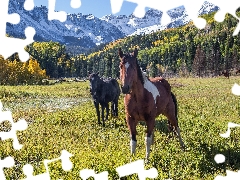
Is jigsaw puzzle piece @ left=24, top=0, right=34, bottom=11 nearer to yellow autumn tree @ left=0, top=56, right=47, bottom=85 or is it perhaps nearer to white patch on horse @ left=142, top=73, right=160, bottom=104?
white patch on horse @ left=142, top=73, right=160, bottom=104

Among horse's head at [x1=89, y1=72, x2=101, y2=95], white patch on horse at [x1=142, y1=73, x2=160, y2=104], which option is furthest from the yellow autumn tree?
white patch on horse at [x1=142, y1=73, x2=160, y2=104]

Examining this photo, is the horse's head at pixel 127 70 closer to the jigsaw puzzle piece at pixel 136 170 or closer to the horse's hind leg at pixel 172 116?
the jigsaw puzzle piece at pixel 136 170

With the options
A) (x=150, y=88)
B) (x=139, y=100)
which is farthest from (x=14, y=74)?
(x=139, y=100)

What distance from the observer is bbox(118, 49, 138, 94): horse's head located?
7.20 meters

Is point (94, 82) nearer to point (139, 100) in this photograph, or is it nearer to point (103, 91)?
point (103, 91)

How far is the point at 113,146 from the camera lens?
10.6m

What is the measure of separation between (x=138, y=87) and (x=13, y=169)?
4014mm

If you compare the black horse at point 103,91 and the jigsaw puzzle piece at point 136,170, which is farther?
the black horse at point 103,91

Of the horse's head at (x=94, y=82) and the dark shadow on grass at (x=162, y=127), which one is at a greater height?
the horse's head at (x=94, y=82)

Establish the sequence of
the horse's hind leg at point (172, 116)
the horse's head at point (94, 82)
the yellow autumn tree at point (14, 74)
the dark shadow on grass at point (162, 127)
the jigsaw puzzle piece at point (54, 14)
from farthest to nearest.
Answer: the yellow autumn tree at point (14, 74), the horse's head at point (94, 82), the dark shadow on grass at point (162, 127), the horse's hind leg at point (172, 116), the jigsaw puzzle piece at point (54, 14)

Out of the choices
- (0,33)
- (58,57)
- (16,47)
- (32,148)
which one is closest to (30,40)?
(16,47)

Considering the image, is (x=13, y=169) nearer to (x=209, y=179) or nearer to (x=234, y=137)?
(x=209, y=179)

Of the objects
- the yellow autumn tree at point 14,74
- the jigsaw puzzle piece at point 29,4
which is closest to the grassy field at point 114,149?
the jigsaw puzzle piece at point 29,4

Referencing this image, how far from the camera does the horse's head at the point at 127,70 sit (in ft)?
23.6
